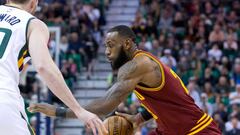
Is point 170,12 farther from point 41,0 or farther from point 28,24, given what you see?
point 28,24

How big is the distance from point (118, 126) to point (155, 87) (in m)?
0.66

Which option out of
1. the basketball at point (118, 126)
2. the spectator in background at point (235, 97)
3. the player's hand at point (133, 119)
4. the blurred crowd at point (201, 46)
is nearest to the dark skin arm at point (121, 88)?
the basketball at point (118, 126)

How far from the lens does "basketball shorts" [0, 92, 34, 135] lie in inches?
176

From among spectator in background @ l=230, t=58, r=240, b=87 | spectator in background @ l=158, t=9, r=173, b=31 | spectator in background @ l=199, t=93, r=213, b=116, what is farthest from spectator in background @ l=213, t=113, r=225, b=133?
spectator in background @ l=158, t=9, r=173, b=31

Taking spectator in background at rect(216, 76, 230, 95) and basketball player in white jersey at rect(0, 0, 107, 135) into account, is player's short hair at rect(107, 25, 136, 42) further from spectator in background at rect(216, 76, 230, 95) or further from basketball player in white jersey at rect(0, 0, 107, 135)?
spectator in background at rect(216, 76, 230, 95)

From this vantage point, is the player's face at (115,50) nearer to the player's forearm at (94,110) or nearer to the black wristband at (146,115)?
the player's forearm at (94,110)

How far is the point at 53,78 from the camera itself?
170 inches

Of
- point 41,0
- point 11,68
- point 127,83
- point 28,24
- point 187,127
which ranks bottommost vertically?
point 41,0

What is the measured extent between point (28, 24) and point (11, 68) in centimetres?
35

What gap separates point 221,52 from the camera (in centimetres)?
1883

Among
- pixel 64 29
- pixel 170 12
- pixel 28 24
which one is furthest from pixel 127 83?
pixel 170 12

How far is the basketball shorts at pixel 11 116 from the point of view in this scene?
14.7 ft

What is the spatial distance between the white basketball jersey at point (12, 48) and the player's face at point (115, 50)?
1.65m

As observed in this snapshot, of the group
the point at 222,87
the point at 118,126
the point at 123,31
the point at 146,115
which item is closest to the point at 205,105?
the point at 222,87
